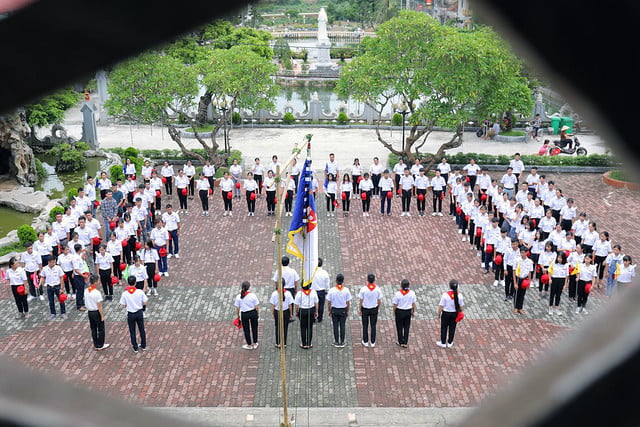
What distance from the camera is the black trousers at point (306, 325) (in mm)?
9453

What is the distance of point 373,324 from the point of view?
9492 millimetres

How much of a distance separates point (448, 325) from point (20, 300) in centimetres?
656

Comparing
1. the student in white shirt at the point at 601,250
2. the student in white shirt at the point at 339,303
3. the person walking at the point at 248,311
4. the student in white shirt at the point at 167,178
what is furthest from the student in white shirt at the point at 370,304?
the student in white shirt at the point at 167,178

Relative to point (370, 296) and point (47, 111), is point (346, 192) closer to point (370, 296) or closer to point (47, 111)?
point (370, 296)

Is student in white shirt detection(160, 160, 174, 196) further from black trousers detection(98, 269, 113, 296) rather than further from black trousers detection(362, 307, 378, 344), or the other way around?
black trousers detection(362, 307, 378, 344)

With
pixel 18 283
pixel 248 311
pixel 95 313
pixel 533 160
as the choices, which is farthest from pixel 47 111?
pixel 533 160

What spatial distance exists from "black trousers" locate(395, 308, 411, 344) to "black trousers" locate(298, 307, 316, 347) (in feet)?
3.96

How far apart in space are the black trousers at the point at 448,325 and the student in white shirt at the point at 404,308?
44cm

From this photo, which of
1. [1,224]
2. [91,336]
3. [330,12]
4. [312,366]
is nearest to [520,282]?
[312,366]

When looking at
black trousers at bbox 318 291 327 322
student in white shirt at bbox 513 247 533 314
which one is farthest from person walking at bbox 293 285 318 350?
student in white shirt at bbox 513 247 533 314

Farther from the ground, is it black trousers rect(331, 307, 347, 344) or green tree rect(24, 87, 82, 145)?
green tree rect(24, 87, 82, 145)

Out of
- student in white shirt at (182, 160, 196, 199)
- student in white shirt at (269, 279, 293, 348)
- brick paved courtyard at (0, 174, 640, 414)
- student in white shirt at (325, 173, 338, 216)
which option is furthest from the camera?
student in white shirt at (182, 160, 196, 199)

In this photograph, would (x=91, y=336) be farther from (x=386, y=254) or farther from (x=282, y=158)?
(x=282, y=158)

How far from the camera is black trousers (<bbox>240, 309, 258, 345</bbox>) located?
927 cm
